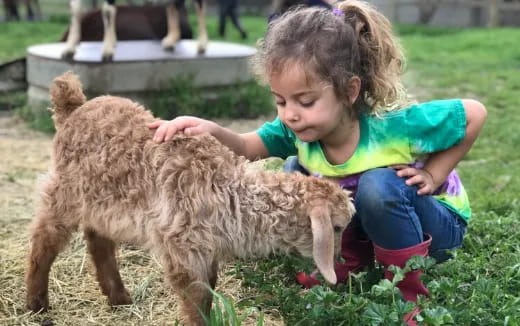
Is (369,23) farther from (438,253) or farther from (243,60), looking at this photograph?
(243,60)

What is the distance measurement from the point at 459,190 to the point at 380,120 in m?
0.62

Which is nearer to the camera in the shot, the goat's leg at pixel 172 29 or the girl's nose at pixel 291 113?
the girl's nose at pixel 291 113

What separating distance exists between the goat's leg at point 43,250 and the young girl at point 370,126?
0.63 m

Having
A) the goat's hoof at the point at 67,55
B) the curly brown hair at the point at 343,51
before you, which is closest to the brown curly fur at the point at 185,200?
the curly brown hair at the point at 343,51

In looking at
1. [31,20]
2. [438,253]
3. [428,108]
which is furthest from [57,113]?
[31,20]

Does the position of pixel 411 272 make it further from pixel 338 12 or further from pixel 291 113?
pixel 338 12

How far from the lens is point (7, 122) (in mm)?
7574

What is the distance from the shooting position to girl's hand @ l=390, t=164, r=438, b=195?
3096 millimetres

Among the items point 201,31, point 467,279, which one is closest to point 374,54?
point 467,279

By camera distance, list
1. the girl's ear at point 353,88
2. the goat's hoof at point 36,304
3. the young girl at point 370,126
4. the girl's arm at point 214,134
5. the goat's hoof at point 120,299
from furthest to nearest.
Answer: the goat's hoof at point 120,299 < the goat's hoof at point 36,304 < the girl's ear at point 353,88 < the young girl at point 370,126 < the girl's arm at point 214,134

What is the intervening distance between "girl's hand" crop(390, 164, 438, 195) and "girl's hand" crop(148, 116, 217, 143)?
2.88ft

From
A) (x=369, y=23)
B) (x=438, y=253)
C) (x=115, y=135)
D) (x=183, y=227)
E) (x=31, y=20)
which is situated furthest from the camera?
(x=31, y=20)

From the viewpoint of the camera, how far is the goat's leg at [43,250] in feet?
9.91

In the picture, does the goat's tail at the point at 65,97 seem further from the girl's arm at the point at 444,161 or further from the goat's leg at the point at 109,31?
the goat's leg at the point at 109,31
